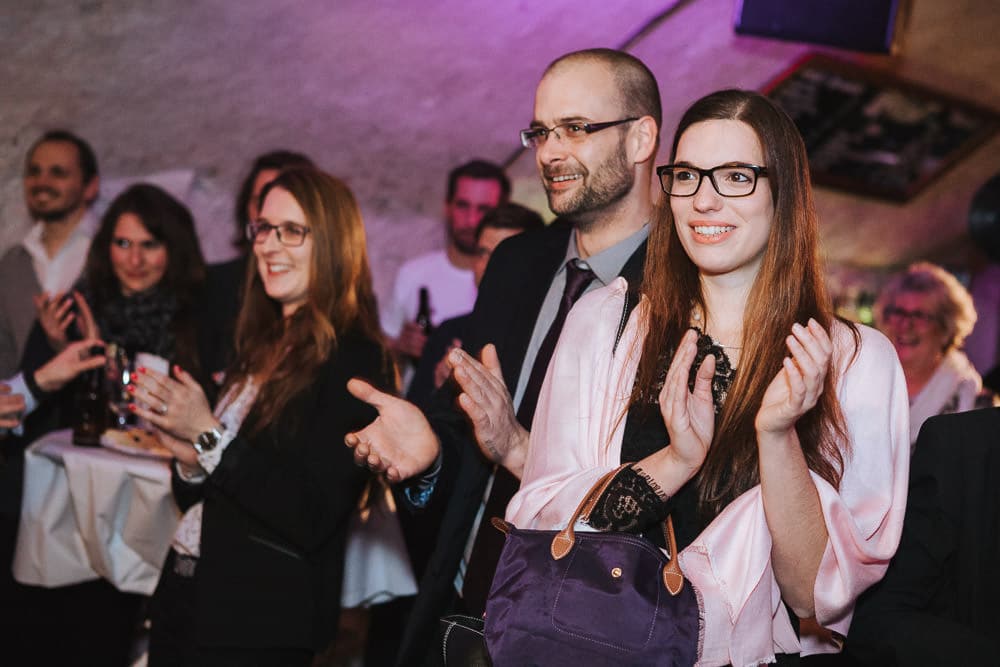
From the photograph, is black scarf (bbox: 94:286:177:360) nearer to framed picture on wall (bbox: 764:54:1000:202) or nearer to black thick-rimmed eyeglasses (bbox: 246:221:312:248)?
black thick-rimmed eyeglasses (bbox: 246:221:312:248)

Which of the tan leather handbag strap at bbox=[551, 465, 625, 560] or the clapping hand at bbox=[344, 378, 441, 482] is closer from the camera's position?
the tan leather handbag strap at bbox=[551, 465, 625, 560]

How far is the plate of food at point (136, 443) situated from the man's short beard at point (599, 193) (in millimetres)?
1667

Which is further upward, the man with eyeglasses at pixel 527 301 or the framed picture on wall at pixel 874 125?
the framed picture on wall at pixel 874 125

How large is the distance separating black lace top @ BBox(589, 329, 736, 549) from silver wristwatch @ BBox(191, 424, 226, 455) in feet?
3.85

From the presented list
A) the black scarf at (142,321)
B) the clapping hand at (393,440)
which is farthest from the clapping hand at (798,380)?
the black scarf at (142,321)

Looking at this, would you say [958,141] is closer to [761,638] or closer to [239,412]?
[239,412]

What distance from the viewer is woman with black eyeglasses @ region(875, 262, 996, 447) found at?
4664mm

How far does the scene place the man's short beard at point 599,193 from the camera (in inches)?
104

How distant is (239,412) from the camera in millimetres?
3039

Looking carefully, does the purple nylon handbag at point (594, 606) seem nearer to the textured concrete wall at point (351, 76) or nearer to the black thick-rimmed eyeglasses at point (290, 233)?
the black thick-rimmed eyeglasses at point (290, 233)

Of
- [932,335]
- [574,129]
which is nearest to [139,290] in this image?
[574,129]

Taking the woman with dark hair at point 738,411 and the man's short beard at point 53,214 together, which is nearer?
the woman with dark hair at point 738,411

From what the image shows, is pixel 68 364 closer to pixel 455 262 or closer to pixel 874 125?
pixel 455 262

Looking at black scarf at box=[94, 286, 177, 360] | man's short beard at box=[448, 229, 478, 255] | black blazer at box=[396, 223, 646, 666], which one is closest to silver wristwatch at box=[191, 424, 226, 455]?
black blazer at box=[396, 223, 646, 666]
